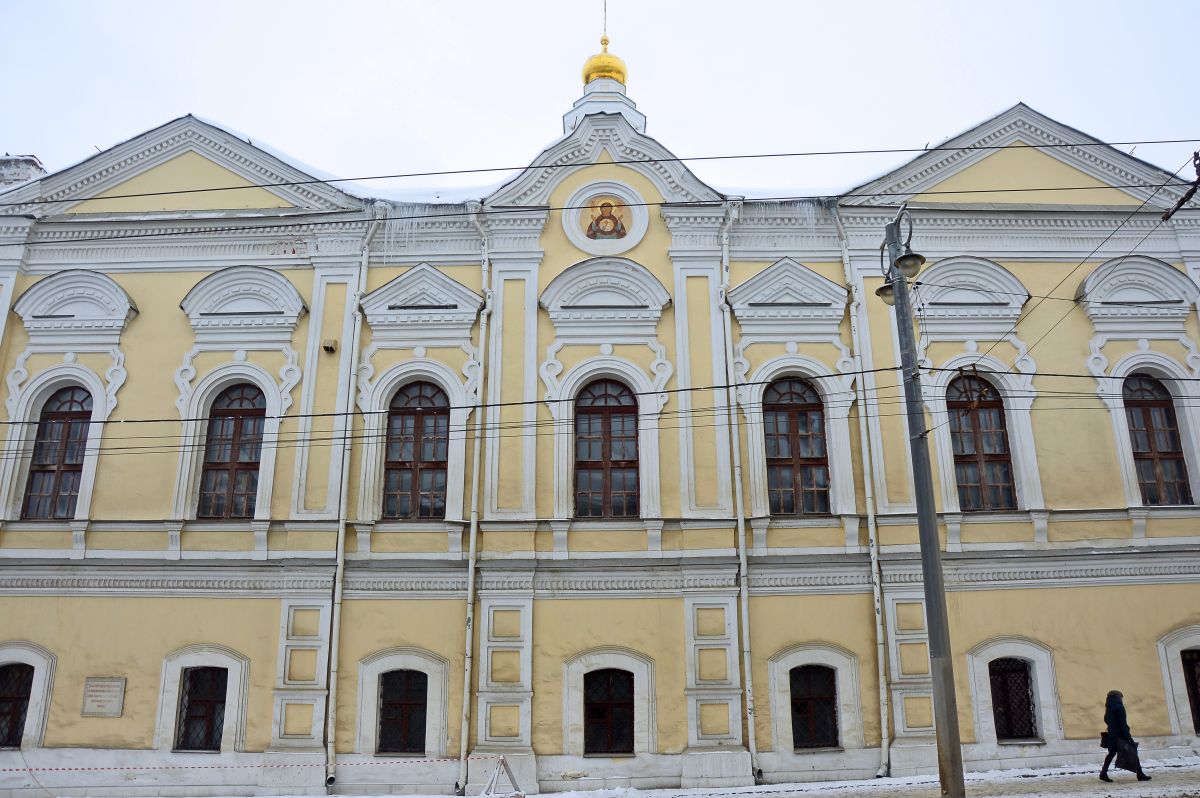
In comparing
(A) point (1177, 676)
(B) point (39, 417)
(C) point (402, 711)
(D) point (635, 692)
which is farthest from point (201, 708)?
(A) point (1177, 676)

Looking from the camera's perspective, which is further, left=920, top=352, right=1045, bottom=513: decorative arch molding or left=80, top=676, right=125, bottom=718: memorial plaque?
left=920, top=352, right=1045, bottom=513: decorative arch molding

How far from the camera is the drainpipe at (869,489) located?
1076 centimetres

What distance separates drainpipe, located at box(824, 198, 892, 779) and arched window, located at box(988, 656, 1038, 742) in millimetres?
1539

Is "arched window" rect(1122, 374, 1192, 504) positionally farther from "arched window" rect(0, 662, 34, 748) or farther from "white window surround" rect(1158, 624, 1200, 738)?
"arched window" rect(0, 662, 34, 748)

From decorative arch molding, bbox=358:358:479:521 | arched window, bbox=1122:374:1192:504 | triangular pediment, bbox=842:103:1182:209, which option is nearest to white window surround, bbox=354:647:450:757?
decorative arch molding, bbox=358:358:479:521

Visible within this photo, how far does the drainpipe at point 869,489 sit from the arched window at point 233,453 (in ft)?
27.9

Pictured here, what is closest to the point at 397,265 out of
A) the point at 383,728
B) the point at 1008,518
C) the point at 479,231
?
the point at 479,231

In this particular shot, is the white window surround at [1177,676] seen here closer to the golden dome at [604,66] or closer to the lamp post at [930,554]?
the lamp post at [930,554]

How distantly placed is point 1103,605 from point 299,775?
10823 mm

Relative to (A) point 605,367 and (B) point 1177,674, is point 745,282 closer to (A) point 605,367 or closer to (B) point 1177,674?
(A) point 605,367

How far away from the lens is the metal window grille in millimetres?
11180

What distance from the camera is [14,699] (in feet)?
37.3

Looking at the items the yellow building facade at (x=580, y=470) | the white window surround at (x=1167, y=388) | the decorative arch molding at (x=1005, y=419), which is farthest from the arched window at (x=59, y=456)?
the white window surround at (x=1167, y=388)

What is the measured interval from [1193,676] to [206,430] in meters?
14.1
